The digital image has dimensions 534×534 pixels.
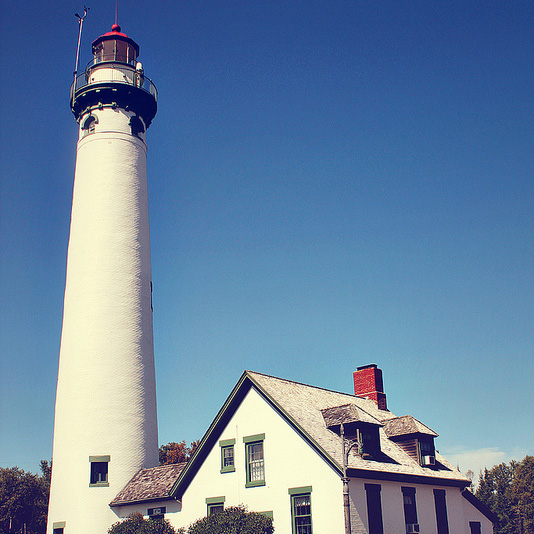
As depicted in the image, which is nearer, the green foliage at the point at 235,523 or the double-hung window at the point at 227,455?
the green foliage at the point at 235,523

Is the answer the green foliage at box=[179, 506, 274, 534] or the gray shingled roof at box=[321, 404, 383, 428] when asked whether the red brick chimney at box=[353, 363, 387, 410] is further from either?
the green foliage at box=[179, 506, 274, 534]

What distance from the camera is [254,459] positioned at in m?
27.6

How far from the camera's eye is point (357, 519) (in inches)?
966

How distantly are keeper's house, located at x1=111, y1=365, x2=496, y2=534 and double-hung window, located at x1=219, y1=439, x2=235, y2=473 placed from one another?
0.14 feet

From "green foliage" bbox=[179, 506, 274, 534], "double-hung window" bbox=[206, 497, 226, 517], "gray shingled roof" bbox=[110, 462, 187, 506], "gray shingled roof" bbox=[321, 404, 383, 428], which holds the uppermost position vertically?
"gray shingled roof" bbox=[321, 404, 383, 428]

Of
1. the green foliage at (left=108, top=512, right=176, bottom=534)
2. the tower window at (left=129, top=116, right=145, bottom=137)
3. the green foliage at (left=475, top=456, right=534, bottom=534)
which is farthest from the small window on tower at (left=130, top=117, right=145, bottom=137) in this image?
the green foliage at (left=475, top=456, right=534, bottom=534)

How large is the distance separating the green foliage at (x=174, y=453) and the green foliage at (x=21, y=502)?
9476 millimetres

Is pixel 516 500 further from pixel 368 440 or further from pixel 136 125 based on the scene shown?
pixel 136 125

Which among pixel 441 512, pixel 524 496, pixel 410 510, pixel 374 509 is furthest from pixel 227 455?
pixel 524 496

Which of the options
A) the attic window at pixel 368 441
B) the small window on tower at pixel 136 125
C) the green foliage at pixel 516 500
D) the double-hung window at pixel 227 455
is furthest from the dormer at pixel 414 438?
the green foliage at pixel 516 500

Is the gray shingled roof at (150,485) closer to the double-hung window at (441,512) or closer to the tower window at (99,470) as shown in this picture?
the tower window at (99,470)

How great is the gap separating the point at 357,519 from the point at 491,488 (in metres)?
63.3

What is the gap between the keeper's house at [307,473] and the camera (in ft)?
82.4

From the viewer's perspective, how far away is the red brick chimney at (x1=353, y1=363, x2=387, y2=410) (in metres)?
35.5
